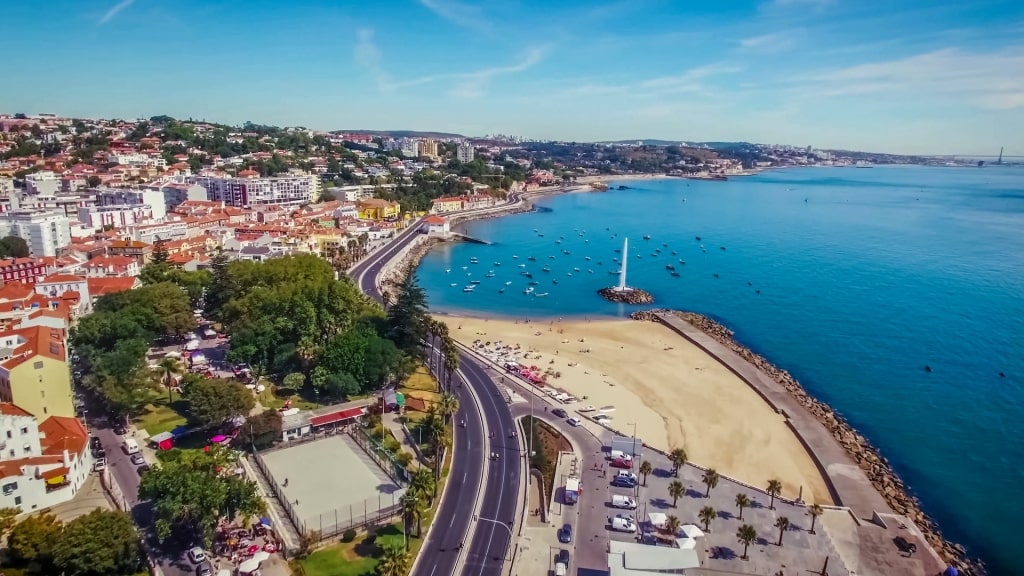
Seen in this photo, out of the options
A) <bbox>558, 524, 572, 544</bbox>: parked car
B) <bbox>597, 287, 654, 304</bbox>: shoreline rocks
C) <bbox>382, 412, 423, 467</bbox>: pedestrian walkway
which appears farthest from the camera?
<bbox>597, 287, 654, 304</bbox>: shoreline rocks

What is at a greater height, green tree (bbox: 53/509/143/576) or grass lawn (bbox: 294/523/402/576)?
green tree (bbox: 53/509/143/576)

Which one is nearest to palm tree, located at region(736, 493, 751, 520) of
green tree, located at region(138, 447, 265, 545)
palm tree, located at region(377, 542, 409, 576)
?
palm tree, located at region(377, 542, 409, 576)

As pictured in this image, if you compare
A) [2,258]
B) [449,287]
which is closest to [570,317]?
[449,287]

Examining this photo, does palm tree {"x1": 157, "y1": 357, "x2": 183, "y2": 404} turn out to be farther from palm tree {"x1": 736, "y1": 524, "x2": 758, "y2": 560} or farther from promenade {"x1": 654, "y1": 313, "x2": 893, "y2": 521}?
promenade {"x1": 654, "y1": 313, "x2": 893, "y2": 521}

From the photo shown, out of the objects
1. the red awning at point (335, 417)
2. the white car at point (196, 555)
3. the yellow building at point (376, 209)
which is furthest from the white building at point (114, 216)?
the white car at point (196, 555)

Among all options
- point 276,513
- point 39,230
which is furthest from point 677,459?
point 39,230

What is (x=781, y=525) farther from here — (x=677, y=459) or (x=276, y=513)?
(x=276, y=513)
